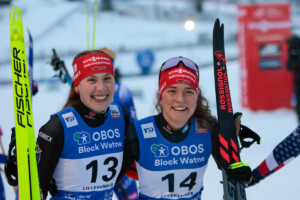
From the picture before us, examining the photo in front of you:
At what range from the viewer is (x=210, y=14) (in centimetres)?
1978

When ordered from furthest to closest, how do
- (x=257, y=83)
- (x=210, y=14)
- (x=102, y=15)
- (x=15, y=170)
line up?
1. (x=210, y=14)
2. (x=102, y=15)
3. (x=257, y=83)
4. (x=15, y=170)

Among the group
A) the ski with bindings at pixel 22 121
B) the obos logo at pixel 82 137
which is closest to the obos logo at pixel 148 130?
the obos logo at pixel 82 137

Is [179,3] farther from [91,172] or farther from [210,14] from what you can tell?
[91,172]

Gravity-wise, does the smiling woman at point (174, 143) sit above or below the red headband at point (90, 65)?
below

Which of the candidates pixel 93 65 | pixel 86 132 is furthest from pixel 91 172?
pixel 93 65

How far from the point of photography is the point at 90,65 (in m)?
2.42

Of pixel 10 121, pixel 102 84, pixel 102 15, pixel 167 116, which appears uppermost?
pixel 102 15

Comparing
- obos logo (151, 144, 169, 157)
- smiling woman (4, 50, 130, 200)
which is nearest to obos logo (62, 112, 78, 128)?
smiling woman (4, 50, 130, 200)

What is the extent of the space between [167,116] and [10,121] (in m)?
7.62

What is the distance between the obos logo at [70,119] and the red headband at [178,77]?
0.53 m

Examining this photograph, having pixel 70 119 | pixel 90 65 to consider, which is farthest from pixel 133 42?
pixel 70 119

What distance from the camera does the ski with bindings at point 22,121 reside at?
2.02m

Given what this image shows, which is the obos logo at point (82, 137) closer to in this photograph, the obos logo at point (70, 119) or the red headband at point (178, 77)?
the obos logo at point (70, 119)

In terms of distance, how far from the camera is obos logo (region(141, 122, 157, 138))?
234cm
